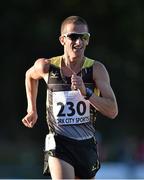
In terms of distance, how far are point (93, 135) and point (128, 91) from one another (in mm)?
21805

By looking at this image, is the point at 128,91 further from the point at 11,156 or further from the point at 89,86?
the point at 89,86

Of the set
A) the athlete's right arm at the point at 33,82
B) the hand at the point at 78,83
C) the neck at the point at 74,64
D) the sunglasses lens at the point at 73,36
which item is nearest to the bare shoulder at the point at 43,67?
the athlete's right arm at the point at 33,82

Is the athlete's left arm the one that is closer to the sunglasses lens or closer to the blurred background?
the sunglasses lens

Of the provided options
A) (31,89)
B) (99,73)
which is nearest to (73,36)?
(99,73)

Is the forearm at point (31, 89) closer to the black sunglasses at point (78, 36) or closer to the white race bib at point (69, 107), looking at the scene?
the white race bib at point (69, 107)

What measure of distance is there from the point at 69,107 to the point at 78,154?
40 centimetres

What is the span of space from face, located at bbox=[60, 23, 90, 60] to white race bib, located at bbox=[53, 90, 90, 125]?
32 centimetres

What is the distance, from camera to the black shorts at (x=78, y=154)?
7.36m

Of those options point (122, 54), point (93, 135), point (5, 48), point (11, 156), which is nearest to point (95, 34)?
point (122, 54)

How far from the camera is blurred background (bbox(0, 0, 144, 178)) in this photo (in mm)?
27547

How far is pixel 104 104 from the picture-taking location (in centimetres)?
714

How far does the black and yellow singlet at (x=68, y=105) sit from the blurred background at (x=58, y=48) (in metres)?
19.1

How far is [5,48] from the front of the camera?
1122 inches

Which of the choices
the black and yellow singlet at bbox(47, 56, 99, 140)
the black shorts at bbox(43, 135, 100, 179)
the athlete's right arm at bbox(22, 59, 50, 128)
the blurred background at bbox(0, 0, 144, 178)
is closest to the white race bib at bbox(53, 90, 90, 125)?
the black and yellow singlet at bbox(47, 56, 99, 140)
